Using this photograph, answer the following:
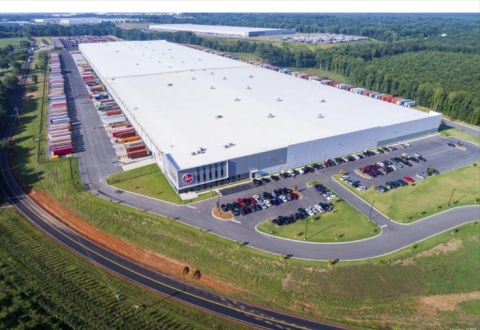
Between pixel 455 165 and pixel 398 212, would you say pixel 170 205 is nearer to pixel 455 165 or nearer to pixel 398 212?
pixel 398 212

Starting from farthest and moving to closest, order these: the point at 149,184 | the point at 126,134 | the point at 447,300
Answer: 1. the point at 126,134
2. the point at 149,184
3. the point at 447,300

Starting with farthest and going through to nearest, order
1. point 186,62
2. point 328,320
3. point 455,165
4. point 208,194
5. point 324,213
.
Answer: point 186,62
point 455,165
point 208,194
point 324,213
point 328,320

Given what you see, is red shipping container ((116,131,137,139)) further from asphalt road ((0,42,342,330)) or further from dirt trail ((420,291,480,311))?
dirt trail ((420,291,480,311))

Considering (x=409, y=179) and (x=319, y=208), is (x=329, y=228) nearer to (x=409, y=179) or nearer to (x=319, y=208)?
(x=319, y=208)

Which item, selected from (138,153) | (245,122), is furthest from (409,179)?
(138,153)

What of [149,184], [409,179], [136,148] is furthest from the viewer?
[136,148]

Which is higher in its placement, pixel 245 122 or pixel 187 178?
pixel 245 122

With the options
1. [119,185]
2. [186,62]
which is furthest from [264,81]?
[119,185]
